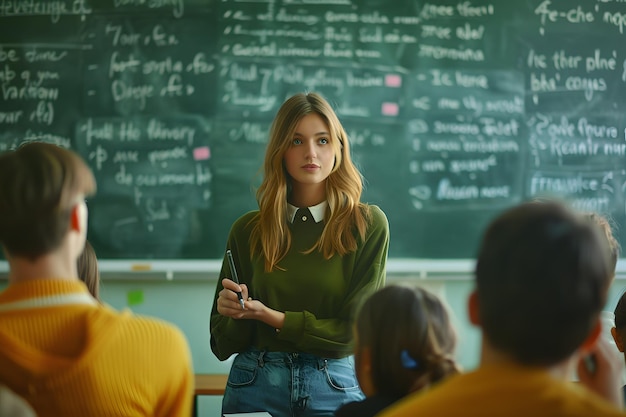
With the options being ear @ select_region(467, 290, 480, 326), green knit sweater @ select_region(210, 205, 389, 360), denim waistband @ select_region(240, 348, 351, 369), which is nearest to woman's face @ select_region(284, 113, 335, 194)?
green knit sweater @ select_region(210, 205, 389, 360)

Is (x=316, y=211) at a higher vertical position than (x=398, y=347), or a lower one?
higher

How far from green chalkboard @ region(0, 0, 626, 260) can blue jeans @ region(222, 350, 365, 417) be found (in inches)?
59.1

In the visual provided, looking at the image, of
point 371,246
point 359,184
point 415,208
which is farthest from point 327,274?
point 415,208

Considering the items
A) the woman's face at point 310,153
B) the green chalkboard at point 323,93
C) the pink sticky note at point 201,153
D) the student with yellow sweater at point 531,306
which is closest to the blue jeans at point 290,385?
the woman's face at point 310,153

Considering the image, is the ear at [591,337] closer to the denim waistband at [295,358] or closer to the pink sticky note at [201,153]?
the denim waistband at [295,358]

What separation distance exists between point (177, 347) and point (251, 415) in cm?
85

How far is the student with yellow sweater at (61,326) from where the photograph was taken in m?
1.23

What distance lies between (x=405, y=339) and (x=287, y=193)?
977 millimetres

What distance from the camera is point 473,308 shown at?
3.62ft

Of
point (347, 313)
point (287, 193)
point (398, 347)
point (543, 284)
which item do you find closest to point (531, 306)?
point (543, 284)

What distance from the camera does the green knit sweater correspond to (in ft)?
7.31

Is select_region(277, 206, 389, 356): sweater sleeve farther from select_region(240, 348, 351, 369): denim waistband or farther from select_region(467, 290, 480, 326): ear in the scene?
select_region(467, 290, 480, 326): ear

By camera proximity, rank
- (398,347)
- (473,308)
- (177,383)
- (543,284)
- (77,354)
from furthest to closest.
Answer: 1. (398,347)
2. (177,383)
3. (77,354)
4. (473,308)
5. (543,284)

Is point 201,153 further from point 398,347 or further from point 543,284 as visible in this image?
point 543,284
